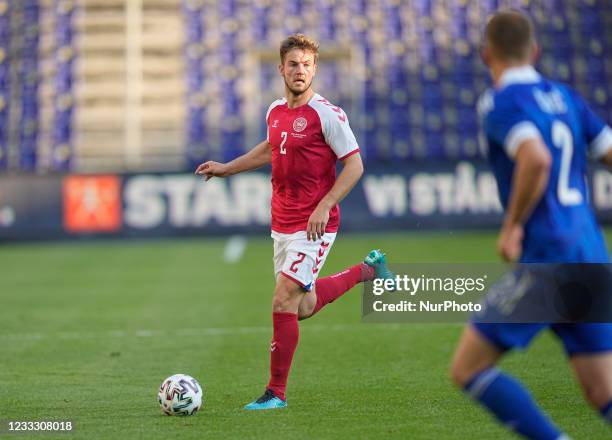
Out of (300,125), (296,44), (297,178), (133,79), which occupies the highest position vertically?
(133,79)

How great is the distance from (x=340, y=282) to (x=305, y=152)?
1.11 meters

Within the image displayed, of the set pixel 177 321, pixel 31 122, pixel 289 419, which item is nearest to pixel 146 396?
pixel 289 419

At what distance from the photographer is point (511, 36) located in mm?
4309

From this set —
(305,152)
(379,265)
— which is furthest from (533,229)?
(379,265)

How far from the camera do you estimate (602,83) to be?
1068 inches

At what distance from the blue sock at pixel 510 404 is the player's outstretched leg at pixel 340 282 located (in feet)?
8.58

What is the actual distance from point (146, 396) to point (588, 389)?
10.7 ft

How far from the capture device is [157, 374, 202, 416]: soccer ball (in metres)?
6.15

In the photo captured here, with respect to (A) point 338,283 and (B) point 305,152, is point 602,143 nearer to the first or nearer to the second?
(B) point 305,152

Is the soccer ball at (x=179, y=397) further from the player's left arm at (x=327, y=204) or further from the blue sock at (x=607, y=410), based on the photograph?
the blue sock at (x=607, y=410)

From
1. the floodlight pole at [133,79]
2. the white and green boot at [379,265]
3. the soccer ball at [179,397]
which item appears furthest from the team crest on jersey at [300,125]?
the floodlight pole at [133,79]

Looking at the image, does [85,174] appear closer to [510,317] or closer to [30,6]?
[30,6]

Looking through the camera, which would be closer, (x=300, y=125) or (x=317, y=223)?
(x=317, y=223)

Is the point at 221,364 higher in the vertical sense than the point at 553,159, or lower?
lower
